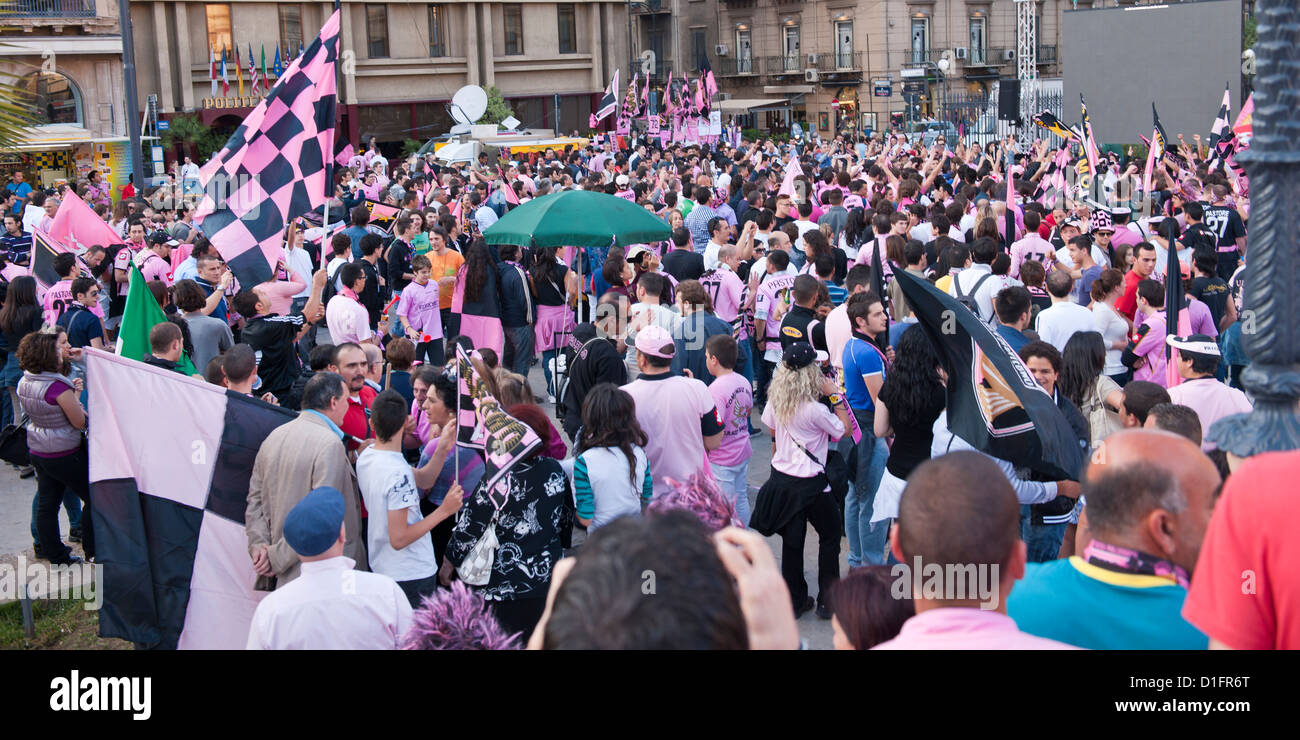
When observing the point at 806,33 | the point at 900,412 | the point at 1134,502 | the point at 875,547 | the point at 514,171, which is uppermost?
the point at 806,33

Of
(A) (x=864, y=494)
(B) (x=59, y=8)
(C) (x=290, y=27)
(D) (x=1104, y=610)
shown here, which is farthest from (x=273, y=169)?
(C) (x=290, y=27)

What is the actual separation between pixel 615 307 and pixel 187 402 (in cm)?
432

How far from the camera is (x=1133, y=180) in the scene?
53.6ft

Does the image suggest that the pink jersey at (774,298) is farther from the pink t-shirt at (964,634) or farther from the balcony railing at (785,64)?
the balcony railing at (785,64)

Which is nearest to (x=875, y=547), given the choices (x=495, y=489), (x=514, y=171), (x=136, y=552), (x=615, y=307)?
(x=495, y=489)

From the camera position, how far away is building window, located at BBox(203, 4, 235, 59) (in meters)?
38.7

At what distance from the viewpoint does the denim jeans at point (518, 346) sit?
1014 cm

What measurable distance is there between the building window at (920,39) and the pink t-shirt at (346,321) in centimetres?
4276

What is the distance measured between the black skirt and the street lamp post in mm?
3281

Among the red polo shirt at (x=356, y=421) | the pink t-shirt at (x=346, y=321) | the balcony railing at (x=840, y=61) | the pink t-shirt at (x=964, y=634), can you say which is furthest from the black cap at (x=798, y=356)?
the balcony railing at (x=840, y=61)

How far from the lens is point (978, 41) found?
48812 mm

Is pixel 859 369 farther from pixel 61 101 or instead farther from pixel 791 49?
pixel 791 49

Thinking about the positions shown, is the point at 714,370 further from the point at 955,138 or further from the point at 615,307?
the point at 955,138

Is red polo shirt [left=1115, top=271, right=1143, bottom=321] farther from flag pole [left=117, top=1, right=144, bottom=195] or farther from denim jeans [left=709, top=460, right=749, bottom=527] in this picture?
flag pole [left=117, top=1, right=144, bottom=195]
